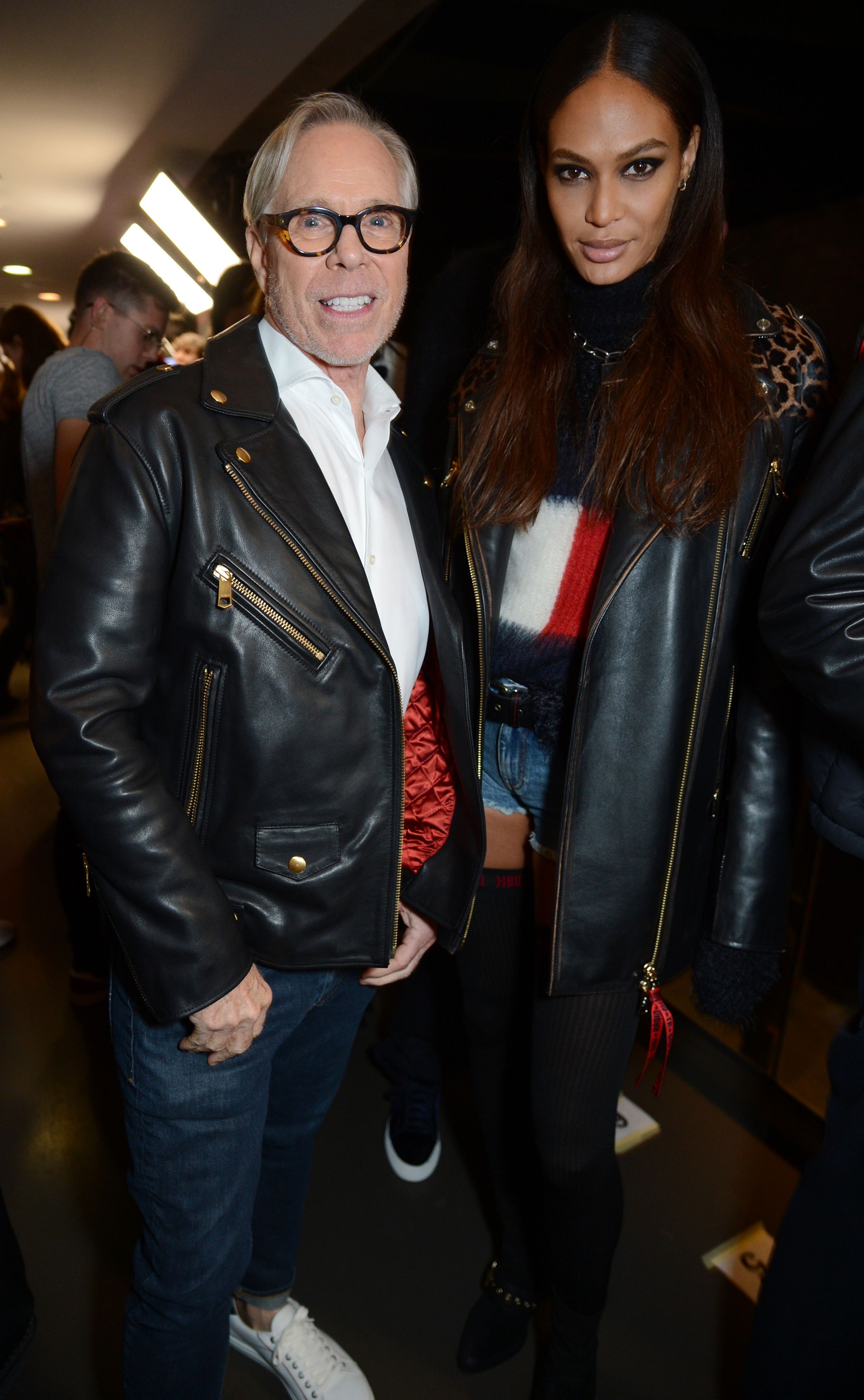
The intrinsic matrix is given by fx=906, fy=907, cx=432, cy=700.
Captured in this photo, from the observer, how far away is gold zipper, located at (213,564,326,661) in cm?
109

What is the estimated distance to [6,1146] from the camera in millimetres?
2160

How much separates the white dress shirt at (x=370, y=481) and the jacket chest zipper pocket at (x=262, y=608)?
0.36 feet

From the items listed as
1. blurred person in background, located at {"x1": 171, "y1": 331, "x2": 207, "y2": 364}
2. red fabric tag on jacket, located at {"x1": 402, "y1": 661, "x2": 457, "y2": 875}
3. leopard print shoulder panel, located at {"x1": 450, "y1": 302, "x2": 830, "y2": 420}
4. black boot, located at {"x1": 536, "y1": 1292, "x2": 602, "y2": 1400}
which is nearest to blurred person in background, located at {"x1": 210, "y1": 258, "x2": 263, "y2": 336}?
blurred person in background, located at {"x1": 171, "y1": 331, "x2": 207, "y2": 364}

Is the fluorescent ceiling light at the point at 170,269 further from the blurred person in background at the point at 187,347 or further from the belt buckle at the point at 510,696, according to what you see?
the belt buckle at the point at 510,696

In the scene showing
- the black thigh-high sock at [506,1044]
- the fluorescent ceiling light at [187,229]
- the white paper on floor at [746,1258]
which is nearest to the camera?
the black thigh-high sock at [506,1044]

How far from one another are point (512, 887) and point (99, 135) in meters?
4.96

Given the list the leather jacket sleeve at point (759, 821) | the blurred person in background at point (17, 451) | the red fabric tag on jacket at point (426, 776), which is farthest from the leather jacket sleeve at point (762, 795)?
the blurred person in background at point (17, 451)

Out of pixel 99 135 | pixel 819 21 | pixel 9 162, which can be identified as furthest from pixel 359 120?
pixel 9 162

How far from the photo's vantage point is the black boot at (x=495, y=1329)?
1686 mm

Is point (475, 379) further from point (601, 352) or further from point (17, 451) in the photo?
point (17, 451)

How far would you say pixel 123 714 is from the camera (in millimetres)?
1077

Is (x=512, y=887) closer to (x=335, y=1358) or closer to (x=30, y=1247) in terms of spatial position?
(x=335, y=1358)

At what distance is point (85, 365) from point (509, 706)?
1.62 metres

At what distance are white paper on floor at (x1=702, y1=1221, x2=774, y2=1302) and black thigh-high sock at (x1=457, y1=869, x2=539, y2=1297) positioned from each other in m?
0.45
